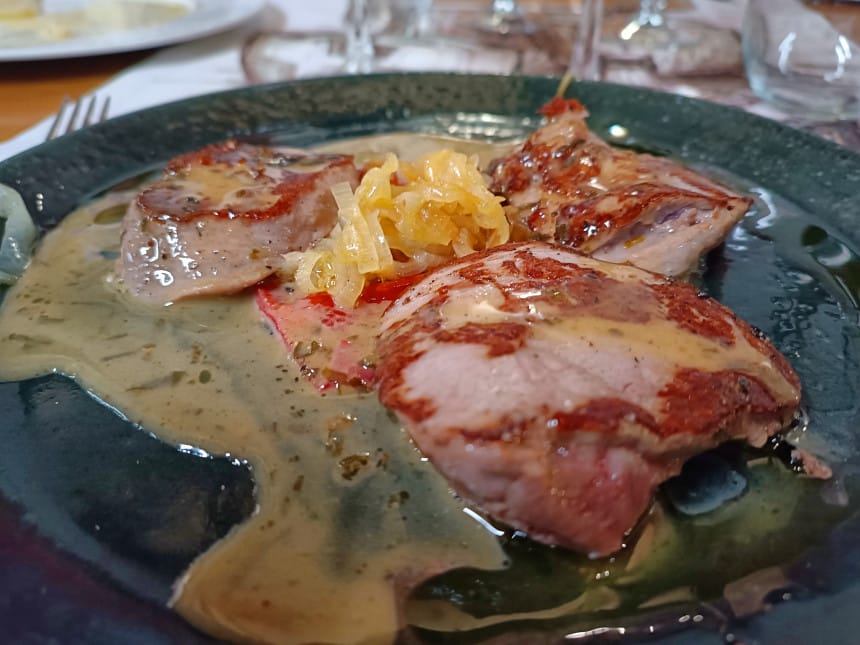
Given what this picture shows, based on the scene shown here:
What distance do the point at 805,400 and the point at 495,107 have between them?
1567 millimetres

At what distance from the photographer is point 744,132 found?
7.32 ft

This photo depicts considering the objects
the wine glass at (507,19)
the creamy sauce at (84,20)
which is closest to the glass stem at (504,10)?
the wine glass at (507,19)

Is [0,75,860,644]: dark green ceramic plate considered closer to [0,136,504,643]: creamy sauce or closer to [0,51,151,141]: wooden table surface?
[0,136,504,643]: creamy sauce

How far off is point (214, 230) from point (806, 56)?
245cm

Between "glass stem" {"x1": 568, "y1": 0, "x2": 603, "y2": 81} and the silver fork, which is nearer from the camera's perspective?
the silver fork

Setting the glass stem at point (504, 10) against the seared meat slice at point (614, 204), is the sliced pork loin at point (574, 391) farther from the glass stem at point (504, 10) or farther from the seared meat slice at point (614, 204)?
the glass stem at point (504, 10)

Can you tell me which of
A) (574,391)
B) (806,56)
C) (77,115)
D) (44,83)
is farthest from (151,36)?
(574,391)

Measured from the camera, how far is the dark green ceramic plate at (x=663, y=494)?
983 mm

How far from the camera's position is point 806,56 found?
2.85 meters

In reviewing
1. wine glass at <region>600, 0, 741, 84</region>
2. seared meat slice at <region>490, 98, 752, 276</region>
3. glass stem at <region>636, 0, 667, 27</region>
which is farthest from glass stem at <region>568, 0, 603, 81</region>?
seared meat slice at <region>490, 98, 752, 276</region>

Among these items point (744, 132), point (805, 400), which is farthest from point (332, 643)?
point (744, 132)

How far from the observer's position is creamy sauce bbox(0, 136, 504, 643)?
1044 mm

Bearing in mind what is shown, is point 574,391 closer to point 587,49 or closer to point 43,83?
point 587,49

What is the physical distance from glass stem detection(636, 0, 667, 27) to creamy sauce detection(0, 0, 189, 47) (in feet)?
7.95
